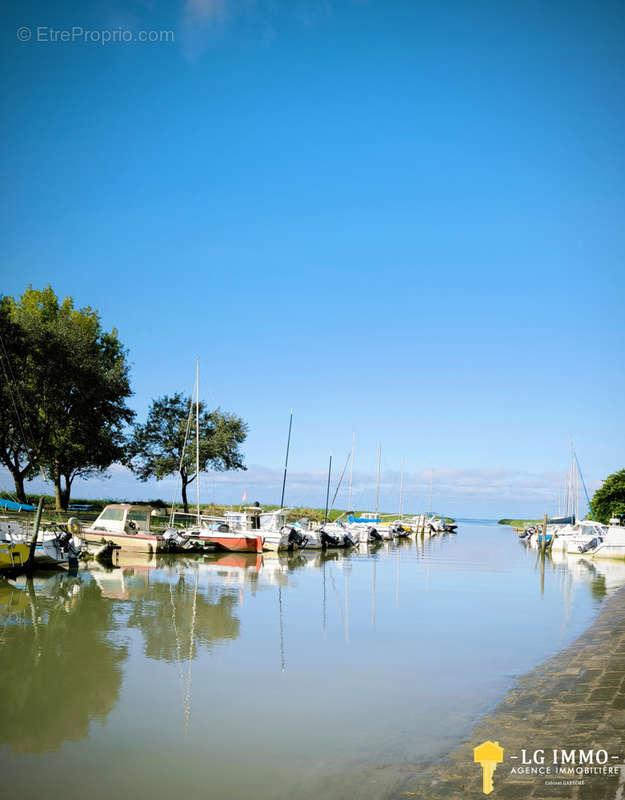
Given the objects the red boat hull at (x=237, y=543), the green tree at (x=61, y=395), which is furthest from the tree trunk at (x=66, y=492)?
the red boat hull at (x=237, y=543)

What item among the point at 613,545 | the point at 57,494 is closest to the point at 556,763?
the point at 613,545

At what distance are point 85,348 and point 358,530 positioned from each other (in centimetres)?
3311

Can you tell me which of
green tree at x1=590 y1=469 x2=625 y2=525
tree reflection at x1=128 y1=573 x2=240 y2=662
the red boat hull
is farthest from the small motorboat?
green tree at x1=590 y1=469 x2=625 y2=525

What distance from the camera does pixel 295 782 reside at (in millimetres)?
8758

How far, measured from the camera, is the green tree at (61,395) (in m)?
44.3

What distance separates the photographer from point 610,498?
8156 centimetres

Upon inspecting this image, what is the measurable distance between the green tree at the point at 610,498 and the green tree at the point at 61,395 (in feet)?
188

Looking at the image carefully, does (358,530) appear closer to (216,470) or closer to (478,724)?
(216,470)

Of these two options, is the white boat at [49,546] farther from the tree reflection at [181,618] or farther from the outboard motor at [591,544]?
the outboard motor at [591,544]

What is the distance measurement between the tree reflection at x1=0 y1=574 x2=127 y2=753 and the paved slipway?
5.58 m

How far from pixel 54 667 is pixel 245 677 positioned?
4.04m

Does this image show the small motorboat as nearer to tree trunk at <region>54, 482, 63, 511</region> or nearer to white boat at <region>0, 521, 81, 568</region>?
white boat at <region>0, 521, 81, 568</region>

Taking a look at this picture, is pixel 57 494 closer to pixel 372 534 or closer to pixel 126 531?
pixel 126 531

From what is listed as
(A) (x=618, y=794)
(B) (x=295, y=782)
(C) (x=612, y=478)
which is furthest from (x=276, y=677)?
(C) (x=612, y=478)
